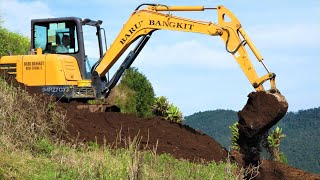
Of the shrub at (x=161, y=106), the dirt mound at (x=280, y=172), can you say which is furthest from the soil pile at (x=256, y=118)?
the shrub at (x=161, y=106)

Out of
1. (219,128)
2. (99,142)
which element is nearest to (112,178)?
(99,142)

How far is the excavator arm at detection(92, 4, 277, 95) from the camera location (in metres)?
18.6

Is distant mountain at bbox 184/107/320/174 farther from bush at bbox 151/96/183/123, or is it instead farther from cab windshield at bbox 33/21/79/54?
cab windshield at bbox 33/21/79/54

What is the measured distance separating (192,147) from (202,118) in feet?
212

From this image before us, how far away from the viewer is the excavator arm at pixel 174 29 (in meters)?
18.6

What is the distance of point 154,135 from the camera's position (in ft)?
62.3

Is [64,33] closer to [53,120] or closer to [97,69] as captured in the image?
[97,69]

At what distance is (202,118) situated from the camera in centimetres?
8269

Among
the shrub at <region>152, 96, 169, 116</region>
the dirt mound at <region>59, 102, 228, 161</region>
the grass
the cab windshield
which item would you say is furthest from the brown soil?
the shrub at <region>152, 96, 169, 116</region>

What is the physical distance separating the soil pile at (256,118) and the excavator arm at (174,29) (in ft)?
1.98

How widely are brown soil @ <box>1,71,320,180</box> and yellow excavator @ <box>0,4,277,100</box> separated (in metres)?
0.95

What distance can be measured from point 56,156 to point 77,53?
8.93 metres

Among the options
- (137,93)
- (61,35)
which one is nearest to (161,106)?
(137,93)

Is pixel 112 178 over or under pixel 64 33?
under
